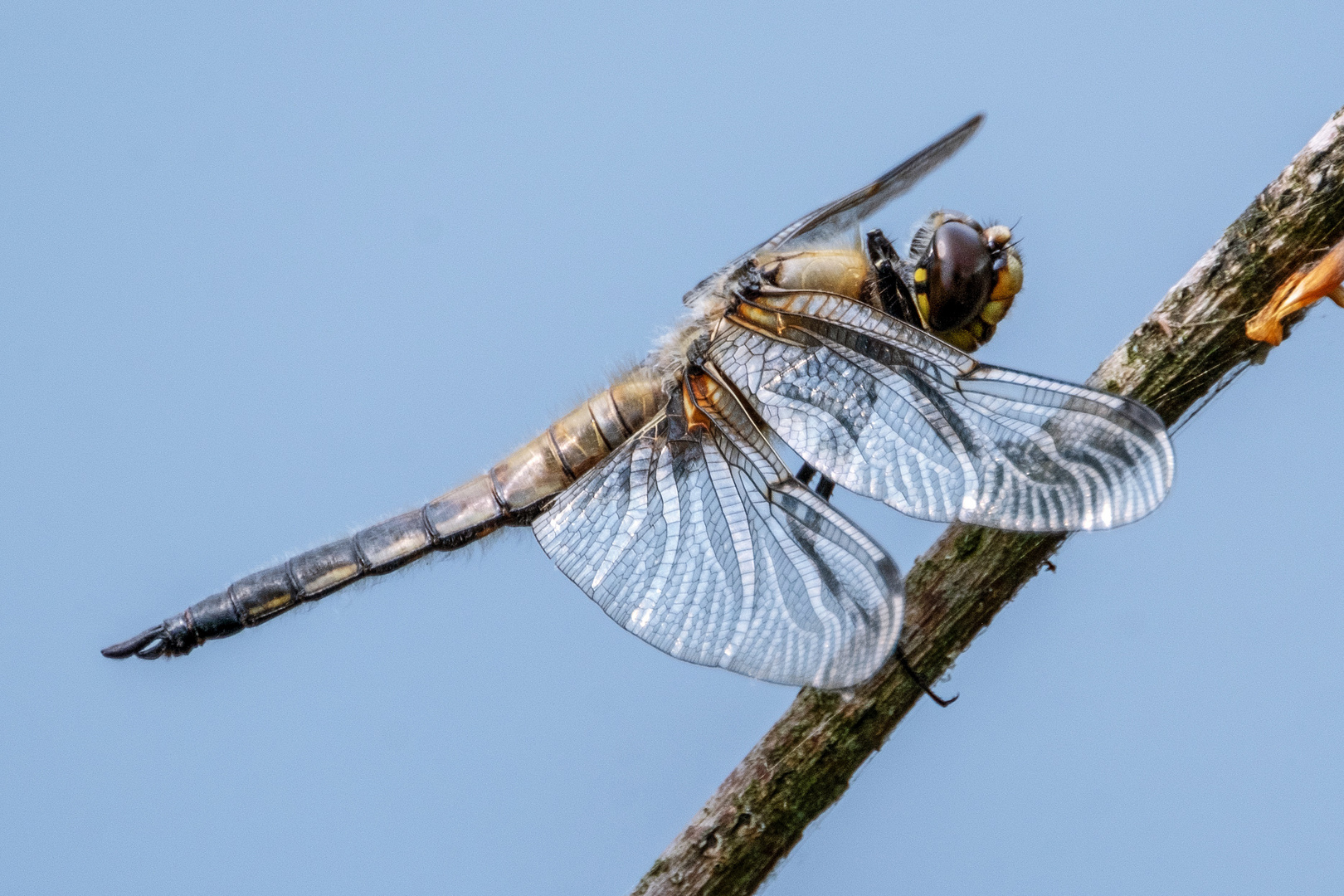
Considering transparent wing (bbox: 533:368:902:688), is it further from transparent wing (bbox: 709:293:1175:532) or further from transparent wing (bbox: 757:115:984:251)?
transparent wing (bbox: 757:115:984:251)

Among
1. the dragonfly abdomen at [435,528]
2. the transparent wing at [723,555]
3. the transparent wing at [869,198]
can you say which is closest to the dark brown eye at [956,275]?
the transparent wing at [869,198]

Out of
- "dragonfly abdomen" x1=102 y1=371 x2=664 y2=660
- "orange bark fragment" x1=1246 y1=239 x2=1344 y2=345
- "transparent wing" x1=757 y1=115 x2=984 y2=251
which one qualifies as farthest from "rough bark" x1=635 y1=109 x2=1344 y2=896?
"dragonfly abdomen" x1=102 y1=371 x2=664 y2=660

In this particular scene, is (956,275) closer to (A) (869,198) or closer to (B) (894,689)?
(A) (869,198)

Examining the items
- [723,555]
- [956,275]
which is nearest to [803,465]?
[723,555]

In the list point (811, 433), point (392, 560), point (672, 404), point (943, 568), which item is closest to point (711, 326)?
point (672, 404)

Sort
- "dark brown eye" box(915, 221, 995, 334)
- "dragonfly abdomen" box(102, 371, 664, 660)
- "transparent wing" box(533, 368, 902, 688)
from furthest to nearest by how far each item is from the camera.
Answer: "dragonfly abdomen" box(102, 371, 664, 660), "dark brown eye" box(915, 221, 995, 334), "transparent wing" box(533, 368, 902, 688)

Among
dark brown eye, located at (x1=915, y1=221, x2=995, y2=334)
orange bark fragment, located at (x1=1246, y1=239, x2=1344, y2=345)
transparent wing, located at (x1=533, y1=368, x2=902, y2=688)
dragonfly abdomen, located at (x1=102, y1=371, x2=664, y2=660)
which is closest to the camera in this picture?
orange bark fragment, located at (x1=1246, y1=239, x2=1344, y2=345)
